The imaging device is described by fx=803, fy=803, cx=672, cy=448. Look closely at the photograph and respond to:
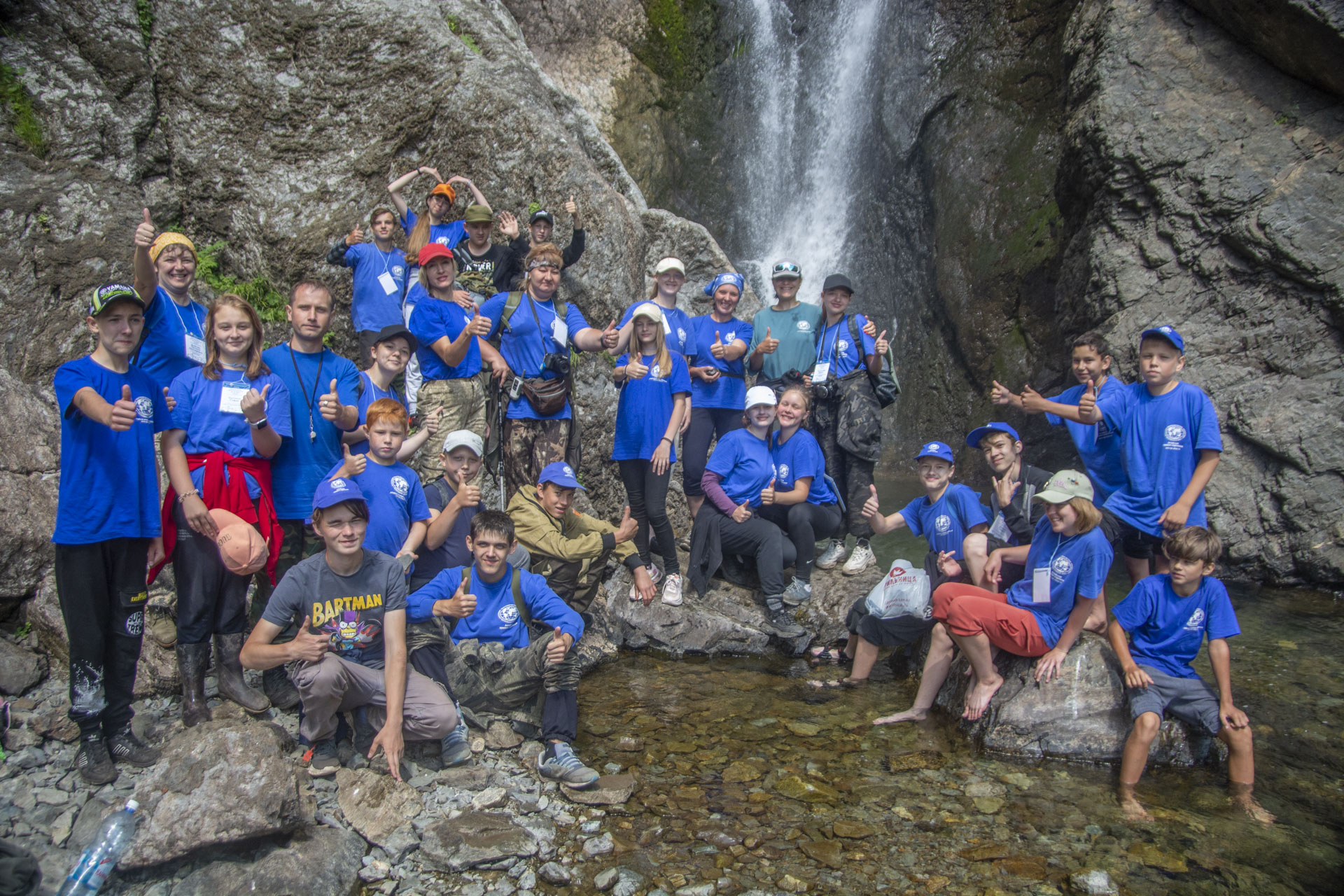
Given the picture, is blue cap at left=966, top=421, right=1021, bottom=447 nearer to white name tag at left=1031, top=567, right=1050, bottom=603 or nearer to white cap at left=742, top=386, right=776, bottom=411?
white name tag at left=1031, top=567, right=1050, bottom=603

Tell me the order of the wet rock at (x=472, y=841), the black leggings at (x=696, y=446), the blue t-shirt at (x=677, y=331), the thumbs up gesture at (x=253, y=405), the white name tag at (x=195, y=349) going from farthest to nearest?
the black leggings at (x=696, y=446) → the blue t-shirt at (x=677, y=331) → the white name tag at (x=195, y=349) → the thumbs up gesture at (x=253, y=405) → the wet rock at (x=472, y=841)

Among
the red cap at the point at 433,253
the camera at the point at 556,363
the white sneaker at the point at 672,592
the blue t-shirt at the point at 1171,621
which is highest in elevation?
the red cap at the point at 433,253

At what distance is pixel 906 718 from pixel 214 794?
3.87 m

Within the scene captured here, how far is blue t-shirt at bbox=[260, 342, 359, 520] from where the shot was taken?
4746 mm

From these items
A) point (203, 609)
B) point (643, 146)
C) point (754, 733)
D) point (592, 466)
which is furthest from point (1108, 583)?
point (643, 146)

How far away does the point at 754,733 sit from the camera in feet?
16.2

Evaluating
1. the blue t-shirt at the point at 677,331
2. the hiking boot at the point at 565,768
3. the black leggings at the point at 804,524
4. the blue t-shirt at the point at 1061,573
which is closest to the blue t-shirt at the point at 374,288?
the blue t-shirt at the point at 677,331

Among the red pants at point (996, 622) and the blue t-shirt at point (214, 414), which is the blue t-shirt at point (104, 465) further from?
the red pants at point (996, 622)

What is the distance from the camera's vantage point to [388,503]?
477cm

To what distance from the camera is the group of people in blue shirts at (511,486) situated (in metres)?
3.97

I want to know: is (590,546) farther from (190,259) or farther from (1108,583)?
(1108,583)

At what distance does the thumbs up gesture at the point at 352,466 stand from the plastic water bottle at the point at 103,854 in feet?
6.24

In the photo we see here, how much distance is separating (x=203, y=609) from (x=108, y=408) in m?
1.20

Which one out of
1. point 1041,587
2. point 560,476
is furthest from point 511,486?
point 1041,587
